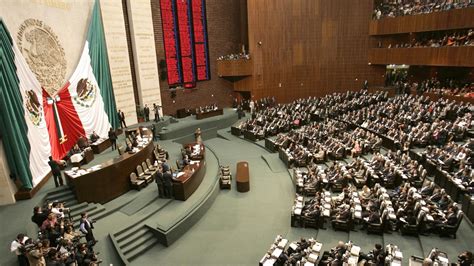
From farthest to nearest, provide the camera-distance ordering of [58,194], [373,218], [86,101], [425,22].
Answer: [425,22] < [86,101] < [58,194] < [373,218]

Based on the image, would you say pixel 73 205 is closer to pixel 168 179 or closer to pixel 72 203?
pixel 72 203

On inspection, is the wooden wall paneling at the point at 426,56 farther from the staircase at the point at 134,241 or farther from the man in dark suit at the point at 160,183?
the staircase at the point at 134,241

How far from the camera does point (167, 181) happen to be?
978 cm

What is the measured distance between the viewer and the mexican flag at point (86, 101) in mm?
11562

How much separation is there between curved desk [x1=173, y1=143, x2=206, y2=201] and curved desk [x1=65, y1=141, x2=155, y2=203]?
1781 mm

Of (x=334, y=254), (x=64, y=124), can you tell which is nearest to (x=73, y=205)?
(x=64, y=124)

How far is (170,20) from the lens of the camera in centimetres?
1939

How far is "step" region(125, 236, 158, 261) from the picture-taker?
7.90m

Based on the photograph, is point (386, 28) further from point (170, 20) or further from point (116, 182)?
point (116, 182)

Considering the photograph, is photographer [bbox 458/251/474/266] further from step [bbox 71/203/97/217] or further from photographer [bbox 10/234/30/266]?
step [bbox 71/203/97/217]

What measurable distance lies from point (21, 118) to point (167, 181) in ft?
15.3

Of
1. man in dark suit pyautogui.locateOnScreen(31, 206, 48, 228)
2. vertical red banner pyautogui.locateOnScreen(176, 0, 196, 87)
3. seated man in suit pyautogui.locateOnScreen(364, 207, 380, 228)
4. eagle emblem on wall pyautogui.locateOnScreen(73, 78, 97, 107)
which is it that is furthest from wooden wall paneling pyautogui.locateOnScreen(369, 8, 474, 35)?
man in dark suit pyautogui.locateOnScreen(31, 206, 48, 228)

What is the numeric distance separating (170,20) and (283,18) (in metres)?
7.97

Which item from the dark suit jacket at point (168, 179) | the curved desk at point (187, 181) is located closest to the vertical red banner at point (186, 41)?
the curved desk at point (187, 181)
